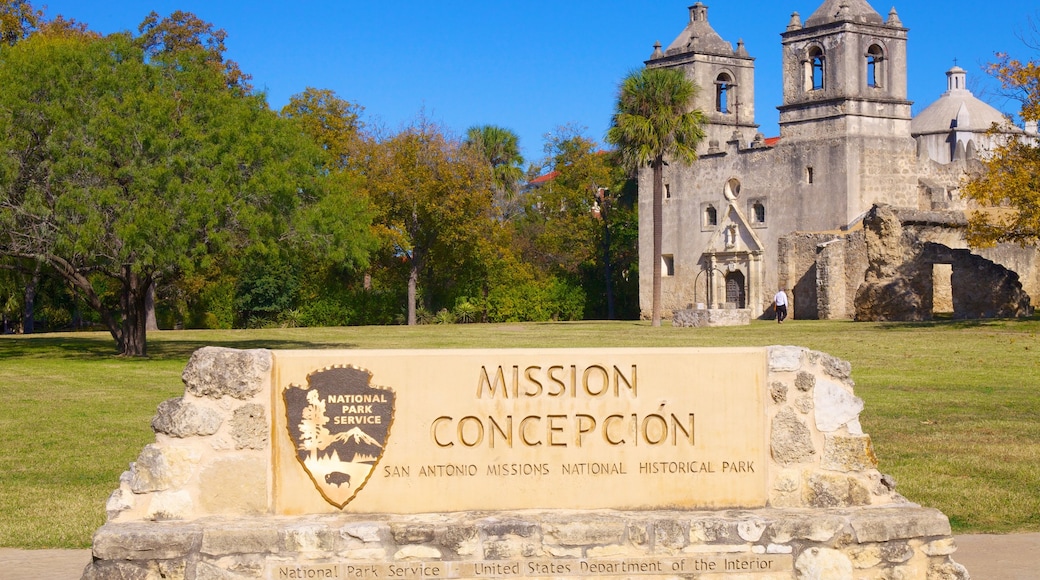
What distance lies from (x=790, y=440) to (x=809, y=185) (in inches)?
1668

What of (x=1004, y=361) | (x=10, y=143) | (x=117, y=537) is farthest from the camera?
(x=10, y=143)

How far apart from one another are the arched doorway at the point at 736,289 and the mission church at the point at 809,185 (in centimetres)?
5

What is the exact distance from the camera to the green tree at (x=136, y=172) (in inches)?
874

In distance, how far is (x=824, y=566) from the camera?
6.49 meters

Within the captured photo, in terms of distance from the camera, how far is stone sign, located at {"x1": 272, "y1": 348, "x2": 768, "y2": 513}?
6.69 meters

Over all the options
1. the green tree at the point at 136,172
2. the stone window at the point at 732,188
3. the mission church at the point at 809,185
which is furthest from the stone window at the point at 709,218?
the green tree at the point at 136,172

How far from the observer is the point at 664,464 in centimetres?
684

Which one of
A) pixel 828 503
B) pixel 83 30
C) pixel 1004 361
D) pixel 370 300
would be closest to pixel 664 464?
pixel 828 503

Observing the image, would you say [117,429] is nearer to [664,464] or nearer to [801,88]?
[664,464]

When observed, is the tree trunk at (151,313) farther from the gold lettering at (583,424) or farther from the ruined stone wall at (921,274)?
the gold lettering at (583,424)

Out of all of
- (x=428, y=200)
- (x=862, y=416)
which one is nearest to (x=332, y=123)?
(x=428, y=200)

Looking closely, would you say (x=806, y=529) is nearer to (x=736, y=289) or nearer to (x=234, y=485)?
(x=234, y=485)

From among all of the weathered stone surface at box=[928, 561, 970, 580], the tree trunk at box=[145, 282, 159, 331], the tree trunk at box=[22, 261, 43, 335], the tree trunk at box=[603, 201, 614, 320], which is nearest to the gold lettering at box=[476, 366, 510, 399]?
the weathered stone surface at box=[928, 561, 970, 580]

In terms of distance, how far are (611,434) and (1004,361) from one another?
51.6ft
